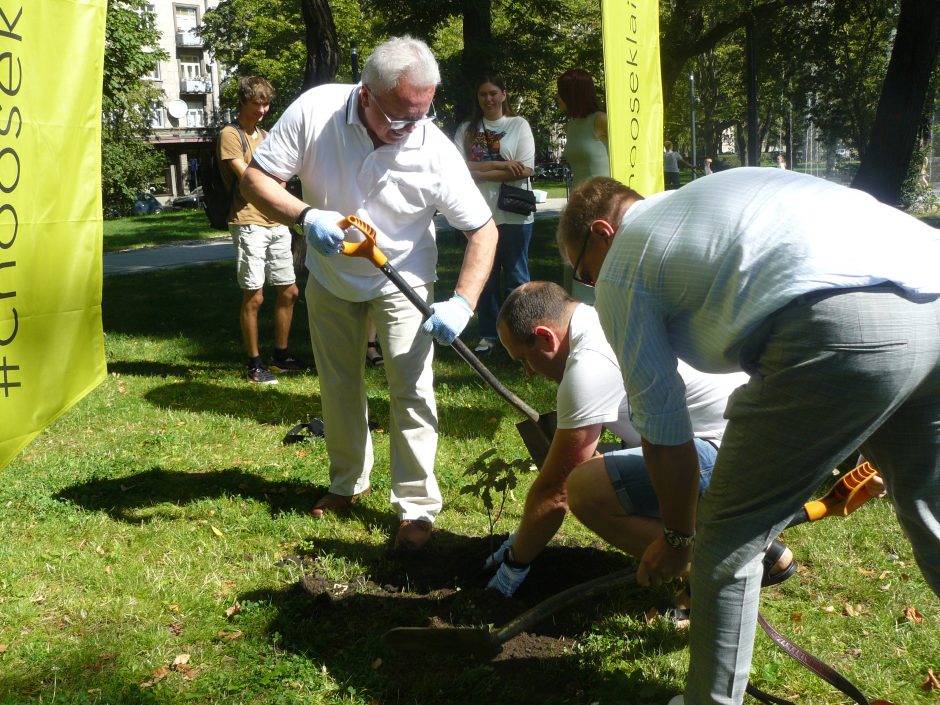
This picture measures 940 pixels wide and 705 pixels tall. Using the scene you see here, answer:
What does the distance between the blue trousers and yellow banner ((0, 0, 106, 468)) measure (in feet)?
5.66

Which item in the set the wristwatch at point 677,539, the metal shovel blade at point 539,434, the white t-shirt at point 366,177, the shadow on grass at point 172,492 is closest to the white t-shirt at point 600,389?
the metal shovel blade at point 539,434

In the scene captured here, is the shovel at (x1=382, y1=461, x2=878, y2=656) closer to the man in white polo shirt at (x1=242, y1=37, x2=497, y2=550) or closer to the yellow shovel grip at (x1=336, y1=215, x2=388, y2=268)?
the man in white polo shirt at (x1=242, y1=37, x2=497, y2=550)

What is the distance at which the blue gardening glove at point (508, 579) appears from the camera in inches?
135

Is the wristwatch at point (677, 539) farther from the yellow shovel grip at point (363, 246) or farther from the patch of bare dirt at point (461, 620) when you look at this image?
the yellow shovel grip at point (363, 246)

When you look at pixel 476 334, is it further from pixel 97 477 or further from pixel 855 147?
pixel 855 147

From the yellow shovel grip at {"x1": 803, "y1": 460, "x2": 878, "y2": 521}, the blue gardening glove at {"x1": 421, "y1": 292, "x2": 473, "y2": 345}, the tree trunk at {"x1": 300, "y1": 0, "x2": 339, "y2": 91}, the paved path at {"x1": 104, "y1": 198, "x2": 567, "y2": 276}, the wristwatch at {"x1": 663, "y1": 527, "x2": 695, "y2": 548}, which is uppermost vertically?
the tree trunk at {"x1": 300, "y1": 0, "x2": 339, "y2": 91}

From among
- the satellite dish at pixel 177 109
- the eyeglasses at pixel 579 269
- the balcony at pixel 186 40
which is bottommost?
the eyeglasses at pixel 579 269

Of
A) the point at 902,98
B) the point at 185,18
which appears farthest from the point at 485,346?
the point at 185,18

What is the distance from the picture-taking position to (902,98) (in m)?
10.4

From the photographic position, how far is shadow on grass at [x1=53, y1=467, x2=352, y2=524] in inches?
172

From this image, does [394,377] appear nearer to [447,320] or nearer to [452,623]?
[447,320]

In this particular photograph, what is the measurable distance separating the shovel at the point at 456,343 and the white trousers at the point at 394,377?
0.62ft

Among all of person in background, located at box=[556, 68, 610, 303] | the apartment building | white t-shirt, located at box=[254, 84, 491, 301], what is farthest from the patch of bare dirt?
the apartment building

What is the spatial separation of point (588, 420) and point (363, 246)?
3.64ft
